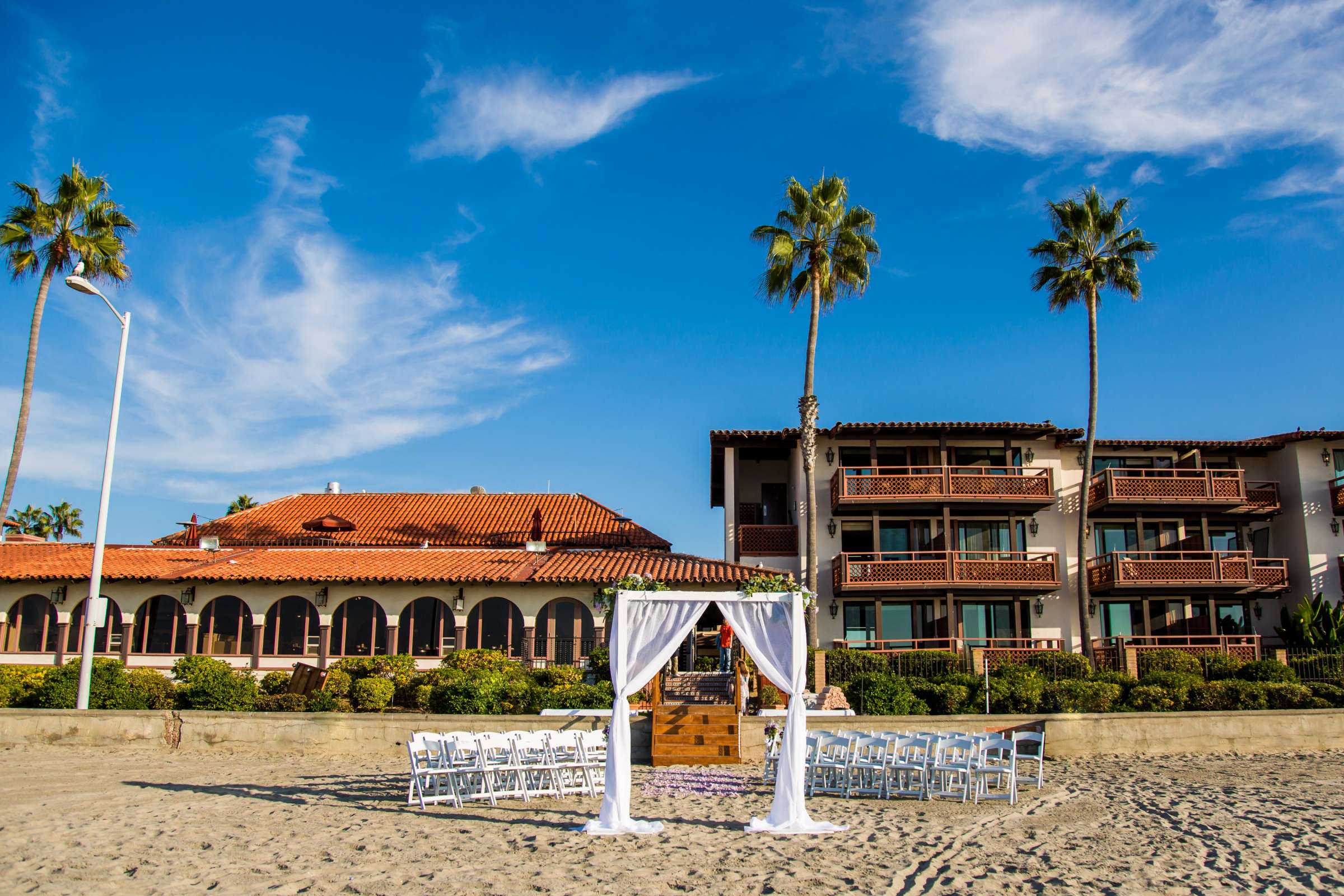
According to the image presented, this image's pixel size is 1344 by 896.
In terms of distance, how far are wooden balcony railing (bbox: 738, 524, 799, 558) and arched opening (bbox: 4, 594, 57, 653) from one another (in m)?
19.2

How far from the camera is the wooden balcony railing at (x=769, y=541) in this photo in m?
31.8

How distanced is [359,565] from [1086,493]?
20473 mm

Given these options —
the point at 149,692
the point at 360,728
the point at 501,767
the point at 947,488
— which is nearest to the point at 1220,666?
the point at 947,488

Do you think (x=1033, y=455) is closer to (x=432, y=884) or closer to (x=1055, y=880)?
(x=1055, y=880)

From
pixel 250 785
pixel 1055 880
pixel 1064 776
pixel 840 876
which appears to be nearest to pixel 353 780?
pixel 250 785

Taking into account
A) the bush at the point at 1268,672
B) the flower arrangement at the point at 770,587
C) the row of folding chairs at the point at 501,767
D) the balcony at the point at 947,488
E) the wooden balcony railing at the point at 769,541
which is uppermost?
the balcony at the point at 947,488

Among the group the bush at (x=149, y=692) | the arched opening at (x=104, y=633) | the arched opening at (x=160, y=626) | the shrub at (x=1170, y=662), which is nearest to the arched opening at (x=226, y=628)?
the arched opening at (x=160, y=626)

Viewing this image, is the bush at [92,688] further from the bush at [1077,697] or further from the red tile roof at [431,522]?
the bush at [1077,697]

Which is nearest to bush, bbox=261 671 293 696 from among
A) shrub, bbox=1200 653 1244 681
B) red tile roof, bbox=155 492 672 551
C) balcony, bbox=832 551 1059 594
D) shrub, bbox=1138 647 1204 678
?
red tile roof, bbox=155 492 672 551

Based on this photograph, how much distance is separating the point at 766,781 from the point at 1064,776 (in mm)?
4541

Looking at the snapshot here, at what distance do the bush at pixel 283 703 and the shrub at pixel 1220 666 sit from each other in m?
20.7

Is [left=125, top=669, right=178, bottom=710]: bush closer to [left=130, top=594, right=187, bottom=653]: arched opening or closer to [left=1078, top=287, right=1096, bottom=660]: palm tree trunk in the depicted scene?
[left=130, top=594, right=187, bottom=653]: arched opening

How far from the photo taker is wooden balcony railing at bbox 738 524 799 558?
104ft

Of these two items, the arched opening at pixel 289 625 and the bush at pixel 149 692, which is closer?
the bush at pixel 149 692
